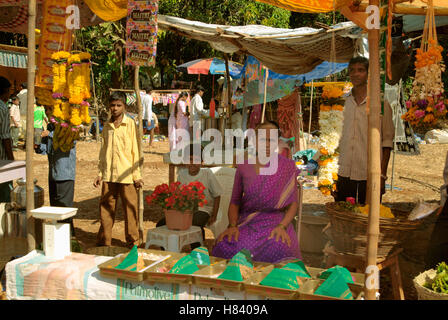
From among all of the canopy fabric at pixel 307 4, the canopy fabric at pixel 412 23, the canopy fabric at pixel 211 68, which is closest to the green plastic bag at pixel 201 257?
the canopy fabric at pixel 307 4

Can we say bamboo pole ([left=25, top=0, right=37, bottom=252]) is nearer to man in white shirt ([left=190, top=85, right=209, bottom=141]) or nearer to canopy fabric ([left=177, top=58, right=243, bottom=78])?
man in white shirt ([left=190, top=85, right=209, bottom=141])

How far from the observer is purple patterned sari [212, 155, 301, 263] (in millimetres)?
2990

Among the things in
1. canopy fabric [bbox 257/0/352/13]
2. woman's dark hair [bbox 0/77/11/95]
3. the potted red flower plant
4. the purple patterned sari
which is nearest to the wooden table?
the purple patterned sari

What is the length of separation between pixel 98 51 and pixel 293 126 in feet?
29.6

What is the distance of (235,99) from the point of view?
10.7 meters

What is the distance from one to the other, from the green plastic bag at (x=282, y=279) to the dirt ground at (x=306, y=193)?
1268 mm

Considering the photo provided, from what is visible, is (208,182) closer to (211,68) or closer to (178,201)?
(178,201)

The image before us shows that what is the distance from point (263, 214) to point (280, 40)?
3.21 meters

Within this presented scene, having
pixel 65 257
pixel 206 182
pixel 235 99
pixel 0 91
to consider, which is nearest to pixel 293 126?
pixel 235 99

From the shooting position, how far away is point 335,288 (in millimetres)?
2055

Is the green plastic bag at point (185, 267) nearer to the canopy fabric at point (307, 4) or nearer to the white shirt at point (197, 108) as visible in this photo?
the canopy fabric at point (307, 4)

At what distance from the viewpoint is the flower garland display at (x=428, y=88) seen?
2.33 metres

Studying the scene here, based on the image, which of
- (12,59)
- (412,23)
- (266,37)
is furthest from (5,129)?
(12,59)
